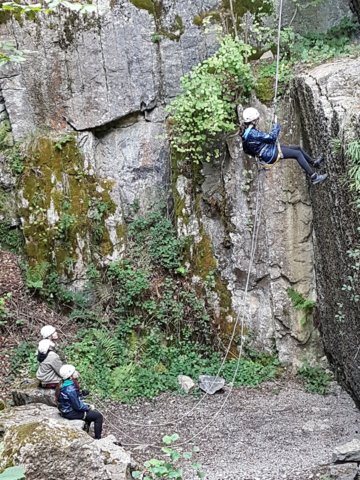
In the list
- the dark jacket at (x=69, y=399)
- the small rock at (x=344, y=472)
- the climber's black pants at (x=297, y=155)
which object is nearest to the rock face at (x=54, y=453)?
the dark jacket at (x=69, y=399)

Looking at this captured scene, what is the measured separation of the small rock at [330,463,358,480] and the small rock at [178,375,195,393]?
312 cm

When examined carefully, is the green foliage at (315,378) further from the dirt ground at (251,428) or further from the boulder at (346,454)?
the boulder at (346,454)

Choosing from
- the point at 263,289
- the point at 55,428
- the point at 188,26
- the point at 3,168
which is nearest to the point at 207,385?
the point at 263,289

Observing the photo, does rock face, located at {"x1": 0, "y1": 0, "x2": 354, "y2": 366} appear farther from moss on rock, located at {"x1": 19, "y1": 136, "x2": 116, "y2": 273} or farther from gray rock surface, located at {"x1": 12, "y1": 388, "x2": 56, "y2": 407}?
gray rock surface, located at {"x1": 12, "y1": 388, "x2": 56, "y2": 407}

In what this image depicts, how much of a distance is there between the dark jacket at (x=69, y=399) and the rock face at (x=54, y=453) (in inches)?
18.5

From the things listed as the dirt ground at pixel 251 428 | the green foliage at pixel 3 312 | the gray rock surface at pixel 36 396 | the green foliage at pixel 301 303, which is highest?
the green foliage at pixel 3 312

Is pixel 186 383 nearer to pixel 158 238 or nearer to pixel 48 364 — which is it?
pixel 48 364

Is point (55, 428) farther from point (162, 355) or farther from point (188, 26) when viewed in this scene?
point (188, 26)

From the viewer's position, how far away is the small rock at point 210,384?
31.0ft

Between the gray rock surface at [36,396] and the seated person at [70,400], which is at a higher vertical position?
the seated person at [70,400]

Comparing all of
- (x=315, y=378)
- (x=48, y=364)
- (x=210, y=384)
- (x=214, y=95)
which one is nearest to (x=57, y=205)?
(x=214, y=95)

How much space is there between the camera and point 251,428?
8422 millimetres

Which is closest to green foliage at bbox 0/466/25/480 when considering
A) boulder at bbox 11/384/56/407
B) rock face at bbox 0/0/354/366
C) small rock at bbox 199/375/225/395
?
boulder at bbox 11/384/56/407

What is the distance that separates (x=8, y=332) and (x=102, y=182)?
3.30 metres
